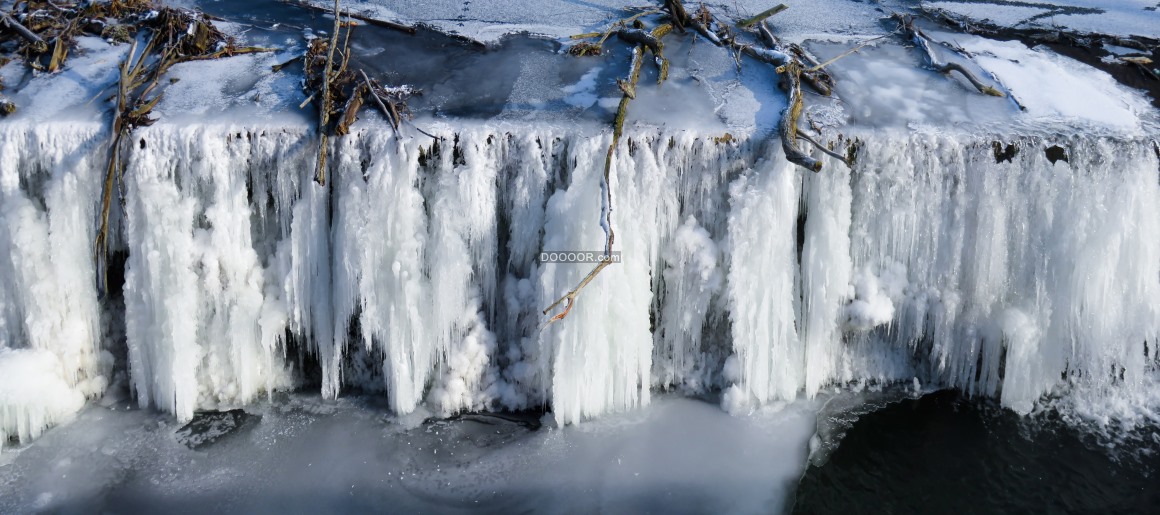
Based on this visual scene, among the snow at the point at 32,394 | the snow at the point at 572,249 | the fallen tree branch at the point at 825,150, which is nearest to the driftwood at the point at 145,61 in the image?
the snow at the point at 572,249

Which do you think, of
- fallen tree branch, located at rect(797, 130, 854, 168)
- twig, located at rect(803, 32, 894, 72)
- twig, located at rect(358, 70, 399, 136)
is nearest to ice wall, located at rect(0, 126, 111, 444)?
twig, located at rect(358, 70, 399, 136)

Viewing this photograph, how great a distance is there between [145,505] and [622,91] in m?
3.54

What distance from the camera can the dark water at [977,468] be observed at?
445 centimetres

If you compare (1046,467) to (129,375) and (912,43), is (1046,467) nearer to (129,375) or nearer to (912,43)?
(912,43)

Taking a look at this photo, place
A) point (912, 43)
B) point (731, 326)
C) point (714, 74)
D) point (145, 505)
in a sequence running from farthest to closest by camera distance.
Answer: point (912, 43)
point (714, 74)
point (731, 326)
point (145, 505)

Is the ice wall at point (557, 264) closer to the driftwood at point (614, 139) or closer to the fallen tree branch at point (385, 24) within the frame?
the driftwood at point (614, 139)

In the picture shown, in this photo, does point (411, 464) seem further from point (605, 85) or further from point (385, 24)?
point (385, 24)

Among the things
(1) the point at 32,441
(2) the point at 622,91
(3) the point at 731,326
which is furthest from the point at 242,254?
(3) the point at 731,326

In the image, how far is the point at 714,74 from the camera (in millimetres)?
5543

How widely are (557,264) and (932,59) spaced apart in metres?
3.23

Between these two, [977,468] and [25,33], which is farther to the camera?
[25,33]

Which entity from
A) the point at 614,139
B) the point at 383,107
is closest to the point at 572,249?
the point at 614,139

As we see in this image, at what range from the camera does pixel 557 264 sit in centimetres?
465

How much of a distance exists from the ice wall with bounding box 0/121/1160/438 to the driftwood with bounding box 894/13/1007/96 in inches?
30.7
